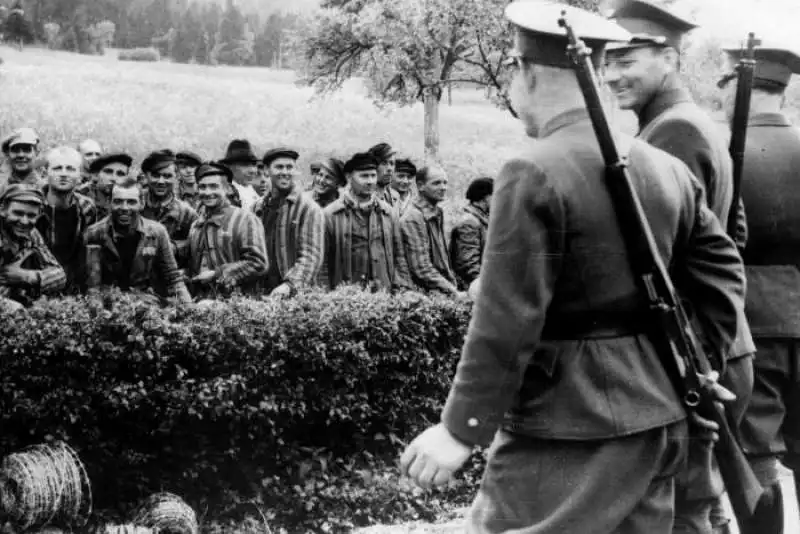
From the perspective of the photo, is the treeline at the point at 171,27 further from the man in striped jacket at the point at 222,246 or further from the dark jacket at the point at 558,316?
the dark jacket at the point at 558,316

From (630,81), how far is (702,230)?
130 cm

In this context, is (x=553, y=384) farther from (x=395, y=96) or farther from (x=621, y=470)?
(x=395, y=96)

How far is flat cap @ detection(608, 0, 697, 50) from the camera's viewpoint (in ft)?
13.6

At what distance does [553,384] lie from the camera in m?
2.64

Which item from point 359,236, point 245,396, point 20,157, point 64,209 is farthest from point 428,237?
point 245,396

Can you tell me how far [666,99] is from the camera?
13.3 feet

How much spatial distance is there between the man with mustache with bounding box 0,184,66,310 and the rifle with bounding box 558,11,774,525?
15.5ft

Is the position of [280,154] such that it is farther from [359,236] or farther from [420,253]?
[420,253]

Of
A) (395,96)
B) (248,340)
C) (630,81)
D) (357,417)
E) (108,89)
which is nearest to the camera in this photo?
(630,81)

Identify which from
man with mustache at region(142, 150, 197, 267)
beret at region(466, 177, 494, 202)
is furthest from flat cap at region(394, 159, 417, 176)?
man with mustache at region(142, 150, 197, 267)

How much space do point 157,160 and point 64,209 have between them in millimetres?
941

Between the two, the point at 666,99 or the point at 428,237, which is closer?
the point at 666,99

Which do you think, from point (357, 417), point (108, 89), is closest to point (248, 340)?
point (357, 417)

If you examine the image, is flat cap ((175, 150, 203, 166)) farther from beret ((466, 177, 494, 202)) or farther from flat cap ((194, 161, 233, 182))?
beret ((466, 177, 494, 202))
